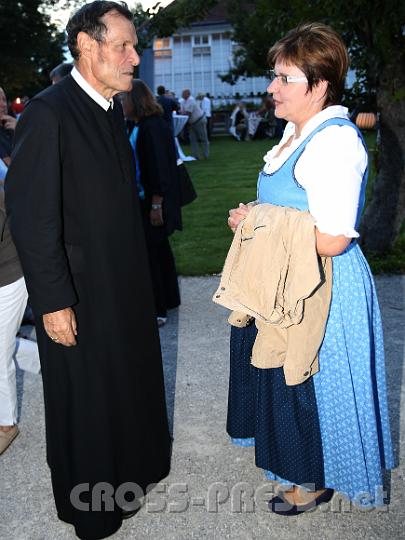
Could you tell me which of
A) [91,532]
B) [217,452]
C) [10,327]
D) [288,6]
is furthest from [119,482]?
[288,6]

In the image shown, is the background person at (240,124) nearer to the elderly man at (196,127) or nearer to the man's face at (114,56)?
the elderly man at (196,127)

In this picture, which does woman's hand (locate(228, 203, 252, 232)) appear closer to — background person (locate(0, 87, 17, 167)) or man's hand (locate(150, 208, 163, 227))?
background person (locate(0, 87, 17, 167))

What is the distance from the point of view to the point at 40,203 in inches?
94.8

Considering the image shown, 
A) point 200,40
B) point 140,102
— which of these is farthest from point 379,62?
point 200,40

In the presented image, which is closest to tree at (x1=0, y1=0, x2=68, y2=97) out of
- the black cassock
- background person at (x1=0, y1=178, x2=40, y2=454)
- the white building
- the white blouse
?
the white building

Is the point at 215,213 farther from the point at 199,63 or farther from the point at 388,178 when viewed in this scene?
the point at 199,63

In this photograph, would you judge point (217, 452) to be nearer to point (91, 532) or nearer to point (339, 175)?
point (91, 532)

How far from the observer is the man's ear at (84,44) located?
8.39 feet

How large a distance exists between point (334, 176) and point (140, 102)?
316 cm

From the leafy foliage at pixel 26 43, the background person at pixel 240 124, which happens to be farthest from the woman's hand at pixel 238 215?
the leafy foliage at pixel 26 43

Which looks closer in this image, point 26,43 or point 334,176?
point 334,176

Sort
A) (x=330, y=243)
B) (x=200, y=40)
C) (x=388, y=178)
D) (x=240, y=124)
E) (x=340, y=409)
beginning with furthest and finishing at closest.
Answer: (x=200, y=40) < (x=240, y=124) < (x=388, y=178) < (x=340, y=409) < (x=330, y=243)

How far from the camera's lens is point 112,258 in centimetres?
264

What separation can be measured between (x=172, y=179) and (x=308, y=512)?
301 centimetres
